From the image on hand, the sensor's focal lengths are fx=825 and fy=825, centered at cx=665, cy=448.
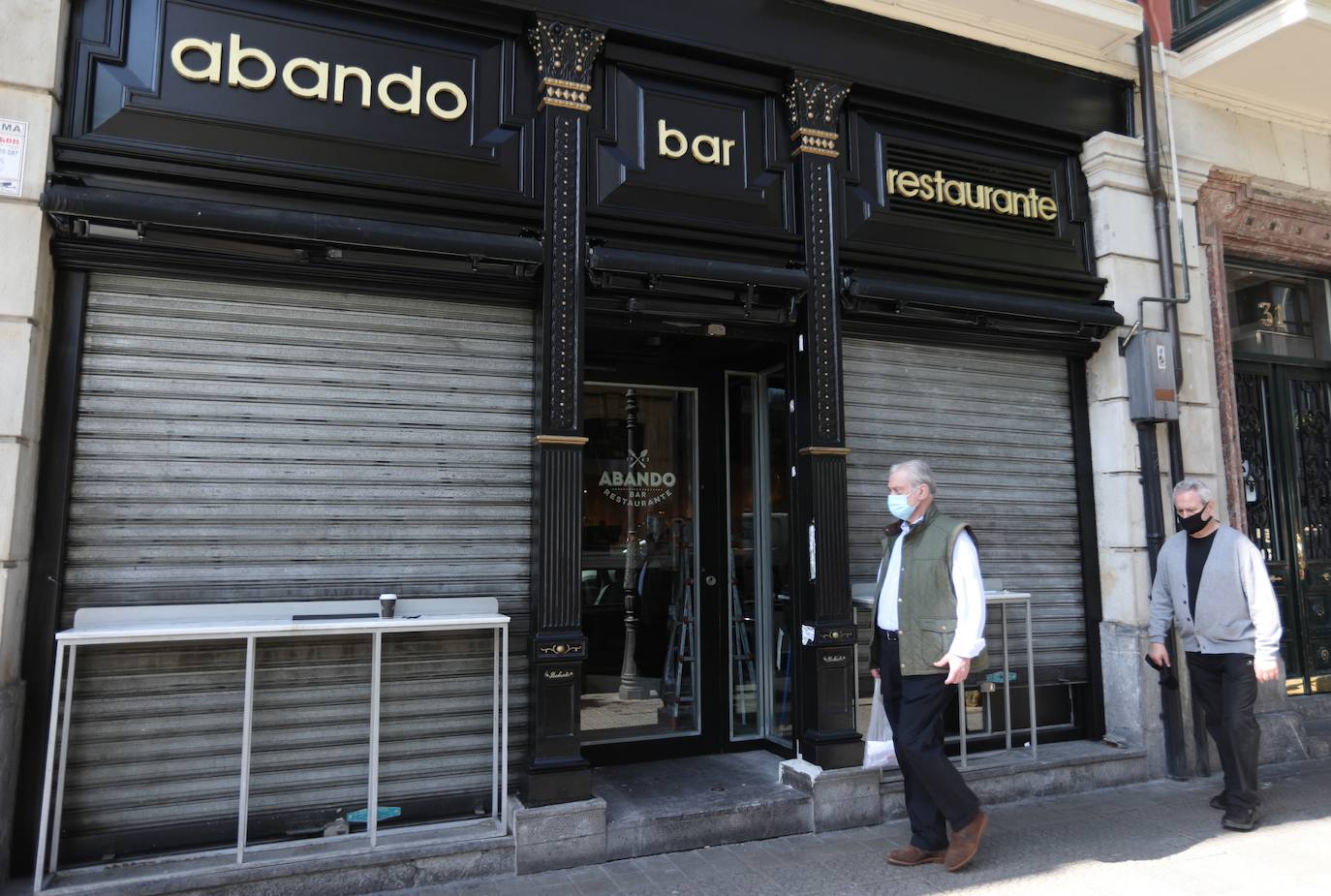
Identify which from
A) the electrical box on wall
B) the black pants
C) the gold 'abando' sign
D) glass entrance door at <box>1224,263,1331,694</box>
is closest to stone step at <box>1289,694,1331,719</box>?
glass entrance door at <box>1224,263,1331,694</box>

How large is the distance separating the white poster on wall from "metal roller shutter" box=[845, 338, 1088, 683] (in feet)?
15.6

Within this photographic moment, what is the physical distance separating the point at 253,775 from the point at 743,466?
3.69 metres

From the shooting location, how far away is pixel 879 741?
179 inches

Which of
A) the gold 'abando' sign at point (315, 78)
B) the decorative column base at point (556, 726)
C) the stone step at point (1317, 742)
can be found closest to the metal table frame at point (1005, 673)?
the decorative column base at point (556, 726)

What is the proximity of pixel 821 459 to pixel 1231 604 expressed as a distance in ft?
8.45

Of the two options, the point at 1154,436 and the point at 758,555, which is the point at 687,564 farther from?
the point at 1154,436

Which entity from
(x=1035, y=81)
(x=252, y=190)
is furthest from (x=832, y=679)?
(x=1035, y=81)

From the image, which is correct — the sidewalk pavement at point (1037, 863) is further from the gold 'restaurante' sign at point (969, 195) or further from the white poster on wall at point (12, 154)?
the gold 'restaurante' sign at point (969, 195)

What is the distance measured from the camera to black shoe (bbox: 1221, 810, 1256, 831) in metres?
4.80

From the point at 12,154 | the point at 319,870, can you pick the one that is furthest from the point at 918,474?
the point at 12,154

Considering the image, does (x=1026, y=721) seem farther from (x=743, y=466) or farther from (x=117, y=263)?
(x=117, y=263)

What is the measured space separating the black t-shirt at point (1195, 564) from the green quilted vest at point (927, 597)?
181cm

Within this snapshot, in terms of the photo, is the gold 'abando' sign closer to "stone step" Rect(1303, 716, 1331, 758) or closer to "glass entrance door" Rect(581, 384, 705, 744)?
"glass entrance door" Rect(581, 384, 705, 744)

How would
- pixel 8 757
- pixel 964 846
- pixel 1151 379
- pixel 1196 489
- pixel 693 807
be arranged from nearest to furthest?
pixel 8 757 → pixel 964 846 → pixel 693 807 → pixel 1196 489 → pixel 1151 379
